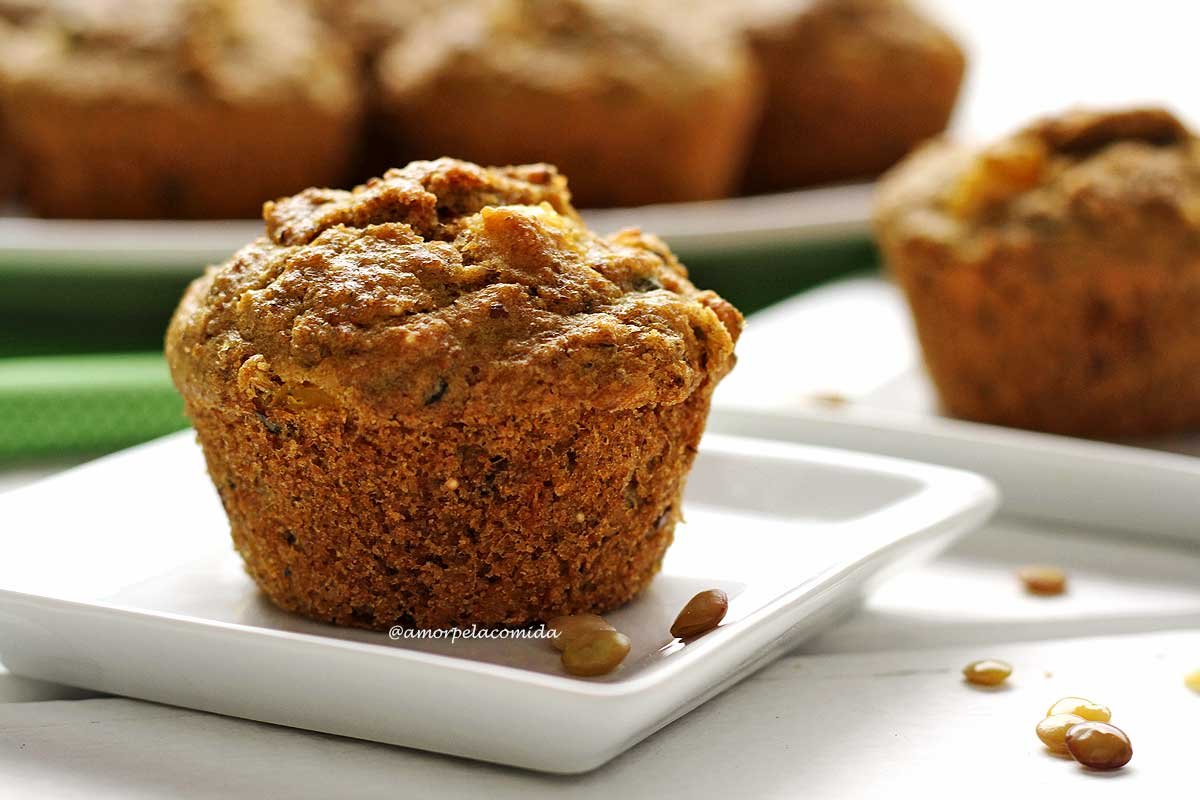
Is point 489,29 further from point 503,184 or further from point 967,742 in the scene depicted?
point 967,742

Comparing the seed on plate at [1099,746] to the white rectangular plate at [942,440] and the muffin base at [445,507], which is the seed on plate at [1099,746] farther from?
the white rectangular plate at [942,440]

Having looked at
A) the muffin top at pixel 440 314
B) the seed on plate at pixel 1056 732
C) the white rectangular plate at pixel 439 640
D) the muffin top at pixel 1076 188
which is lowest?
the seed on plate at pixel 1056 732

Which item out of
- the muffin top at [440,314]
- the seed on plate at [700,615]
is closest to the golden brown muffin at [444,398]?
the muffin top at [440,314]

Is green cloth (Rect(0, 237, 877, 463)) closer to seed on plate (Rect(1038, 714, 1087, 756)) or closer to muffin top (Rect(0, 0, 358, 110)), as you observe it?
muffin top (Rect(0, 0, 358, 110))

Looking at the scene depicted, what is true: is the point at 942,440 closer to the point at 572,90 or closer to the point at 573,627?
the point at 573,627

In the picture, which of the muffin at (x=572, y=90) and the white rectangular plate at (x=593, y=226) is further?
the muffin at (x=572, y=90)

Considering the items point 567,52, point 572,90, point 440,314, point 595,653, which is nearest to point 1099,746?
point 595,653

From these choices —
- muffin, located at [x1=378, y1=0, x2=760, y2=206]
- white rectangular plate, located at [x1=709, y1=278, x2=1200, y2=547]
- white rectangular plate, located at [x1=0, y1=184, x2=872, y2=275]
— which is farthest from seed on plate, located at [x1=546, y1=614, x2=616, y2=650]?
muffin, located at [x1=378, y1=0, x2=760, y2=206]

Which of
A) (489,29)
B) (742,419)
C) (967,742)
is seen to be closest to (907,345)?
(742,419)
